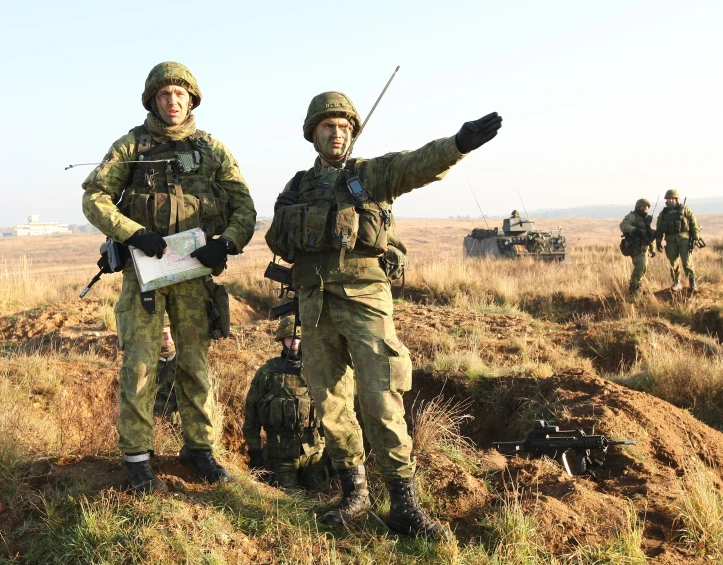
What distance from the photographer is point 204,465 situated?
12.1 ft

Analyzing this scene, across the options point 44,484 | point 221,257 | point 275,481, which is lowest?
point 275,481

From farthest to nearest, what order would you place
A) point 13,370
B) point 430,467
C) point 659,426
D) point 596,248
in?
point 596,248, point 13,370, point 659,426, point 430,467

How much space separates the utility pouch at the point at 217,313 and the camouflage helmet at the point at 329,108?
1.02 m

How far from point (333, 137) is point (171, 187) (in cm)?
91

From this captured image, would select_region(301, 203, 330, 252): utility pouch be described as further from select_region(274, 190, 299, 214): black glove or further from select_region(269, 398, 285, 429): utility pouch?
select_region(269, 398, 285, 429): utility pouch

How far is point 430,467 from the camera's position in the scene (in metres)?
3.94

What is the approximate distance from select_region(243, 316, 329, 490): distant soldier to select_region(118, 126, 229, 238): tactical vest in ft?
5.35

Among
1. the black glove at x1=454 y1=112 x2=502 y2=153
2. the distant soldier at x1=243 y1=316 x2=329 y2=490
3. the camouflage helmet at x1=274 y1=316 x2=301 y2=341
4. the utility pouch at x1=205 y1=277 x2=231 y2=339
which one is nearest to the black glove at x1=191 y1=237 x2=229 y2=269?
the utility pouch at x1=205 y1=277 x2=231 y2=339

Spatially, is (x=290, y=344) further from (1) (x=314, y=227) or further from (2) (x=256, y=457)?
(1) (x=314, y=227)

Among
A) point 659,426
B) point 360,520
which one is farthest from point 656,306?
point 360,520

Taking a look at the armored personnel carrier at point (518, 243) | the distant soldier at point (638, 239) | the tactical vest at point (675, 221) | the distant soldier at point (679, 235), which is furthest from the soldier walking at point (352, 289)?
the armored personnel carrier at point (518, 243)

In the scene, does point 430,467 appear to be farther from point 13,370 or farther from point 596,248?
point 596,248

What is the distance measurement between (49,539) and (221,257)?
154 centimetres

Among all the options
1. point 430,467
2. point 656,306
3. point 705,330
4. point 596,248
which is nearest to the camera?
point 430,467
